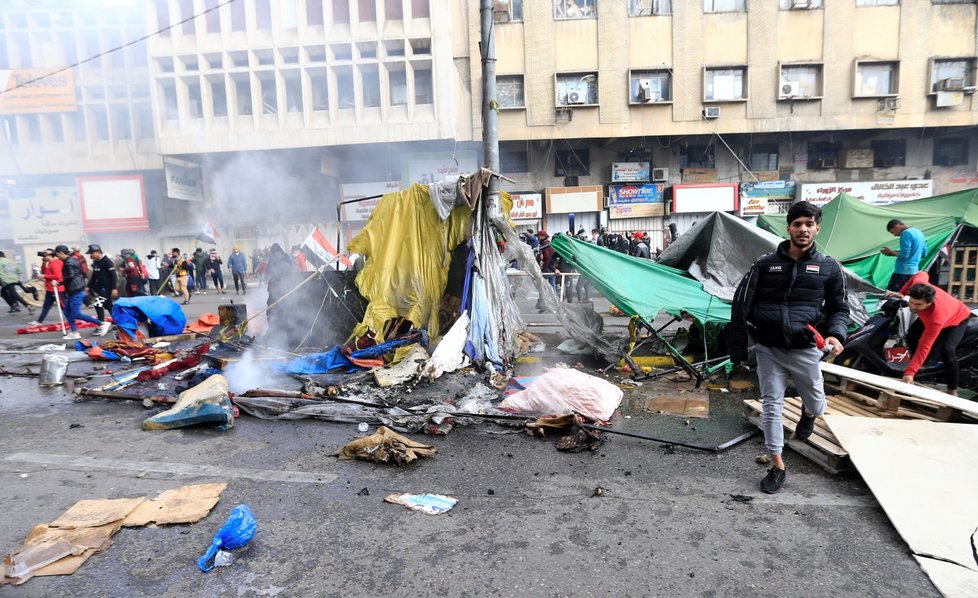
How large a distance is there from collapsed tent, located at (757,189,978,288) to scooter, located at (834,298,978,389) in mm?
3194

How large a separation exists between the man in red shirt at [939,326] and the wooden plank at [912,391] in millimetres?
413

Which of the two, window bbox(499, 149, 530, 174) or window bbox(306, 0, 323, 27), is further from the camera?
window bbox(499, 149, 530, 174)

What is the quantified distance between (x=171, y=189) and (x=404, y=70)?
10194 mm

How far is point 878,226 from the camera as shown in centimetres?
841

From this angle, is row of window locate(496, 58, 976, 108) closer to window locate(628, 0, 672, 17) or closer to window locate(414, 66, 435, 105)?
window locate(628, 0, 672, 17)

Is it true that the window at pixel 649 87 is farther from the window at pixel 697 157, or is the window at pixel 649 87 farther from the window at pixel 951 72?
the window at pixel 951 72

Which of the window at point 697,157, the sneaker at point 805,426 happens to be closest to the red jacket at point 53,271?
the sneaker at point 805,426

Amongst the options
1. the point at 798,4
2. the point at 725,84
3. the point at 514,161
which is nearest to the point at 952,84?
the point at 798,4

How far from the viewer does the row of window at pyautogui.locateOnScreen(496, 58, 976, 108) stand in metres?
17.6

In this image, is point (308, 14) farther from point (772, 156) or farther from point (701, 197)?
point (772, 156)

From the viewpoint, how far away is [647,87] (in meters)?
17.6

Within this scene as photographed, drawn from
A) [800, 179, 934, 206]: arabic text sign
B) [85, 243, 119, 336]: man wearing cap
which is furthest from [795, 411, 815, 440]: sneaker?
[800, 179, 934, 206]: arabic text sign

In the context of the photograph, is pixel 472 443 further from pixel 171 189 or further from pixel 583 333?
pixel 171 189

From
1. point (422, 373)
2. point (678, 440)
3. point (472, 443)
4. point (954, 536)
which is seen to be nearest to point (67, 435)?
point (422, 373)
